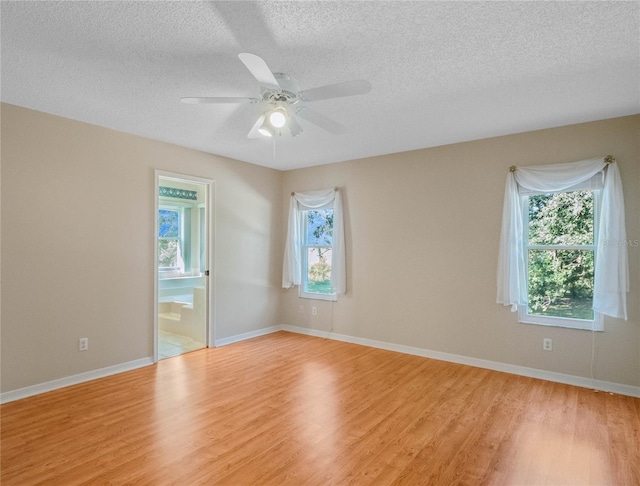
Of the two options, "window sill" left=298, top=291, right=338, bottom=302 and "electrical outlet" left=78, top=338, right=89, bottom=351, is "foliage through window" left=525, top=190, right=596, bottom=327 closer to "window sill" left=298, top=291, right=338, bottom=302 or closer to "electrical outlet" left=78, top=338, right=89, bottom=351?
"window sill" left=298, top=291, right=338, bottom=302

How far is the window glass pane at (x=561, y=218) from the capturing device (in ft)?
12.0

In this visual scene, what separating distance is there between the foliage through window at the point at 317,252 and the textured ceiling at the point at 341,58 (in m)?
2.25

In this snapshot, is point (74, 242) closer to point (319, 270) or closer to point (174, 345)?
point (174, 345)

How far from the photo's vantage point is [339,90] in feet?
7.20

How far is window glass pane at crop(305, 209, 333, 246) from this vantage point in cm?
561

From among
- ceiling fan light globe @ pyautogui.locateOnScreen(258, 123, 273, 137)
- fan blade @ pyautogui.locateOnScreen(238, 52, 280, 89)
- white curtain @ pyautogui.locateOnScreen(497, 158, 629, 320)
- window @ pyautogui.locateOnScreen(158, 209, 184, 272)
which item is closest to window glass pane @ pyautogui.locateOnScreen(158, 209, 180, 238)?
window @ pyautogui.locateOnScreen(158, 209, 184, 272)

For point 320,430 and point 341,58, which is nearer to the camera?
point 341,58

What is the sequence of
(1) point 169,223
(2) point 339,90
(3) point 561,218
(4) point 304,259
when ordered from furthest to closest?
(1) point 169,223 → (4) point 304,259 → (3) point 561,218 → (2) point 339,90

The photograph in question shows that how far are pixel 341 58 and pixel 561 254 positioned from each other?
3104mm

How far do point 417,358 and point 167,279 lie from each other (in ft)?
14.4

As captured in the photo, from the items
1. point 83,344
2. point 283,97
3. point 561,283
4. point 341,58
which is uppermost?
point 341,58

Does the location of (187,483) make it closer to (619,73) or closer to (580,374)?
(580,374)

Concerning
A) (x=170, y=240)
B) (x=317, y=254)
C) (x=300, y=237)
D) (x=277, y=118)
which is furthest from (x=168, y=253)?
(x=277, y=118)

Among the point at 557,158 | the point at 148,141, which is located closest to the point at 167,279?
the point at 148,141
